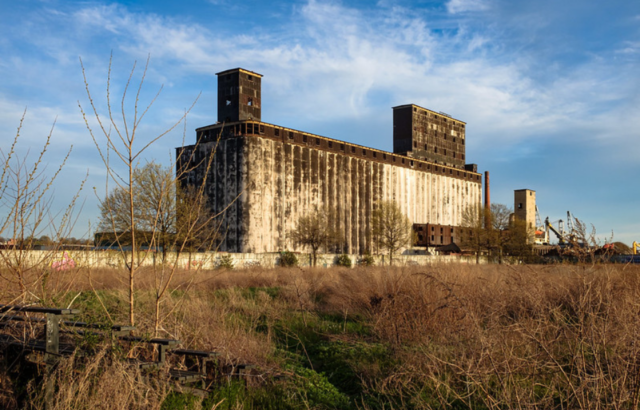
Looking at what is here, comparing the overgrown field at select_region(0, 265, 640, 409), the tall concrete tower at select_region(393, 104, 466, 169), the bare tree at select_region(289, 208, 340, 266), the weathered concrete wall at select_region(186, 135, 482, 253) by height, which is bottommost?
the overgrown field at select_region(0, 265, 640, 409)

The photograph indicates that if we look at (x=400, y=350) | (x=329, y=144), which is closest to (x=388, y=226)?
(x=329, y=144)

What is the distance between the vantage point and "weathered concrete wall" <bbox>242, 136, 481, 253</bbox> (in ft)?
153

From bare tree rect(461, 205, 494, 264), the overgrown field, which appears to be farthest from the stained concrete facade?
the overgrown field

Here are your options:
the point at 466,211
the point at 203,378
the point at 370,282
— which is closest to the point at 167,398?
the point at 203,378

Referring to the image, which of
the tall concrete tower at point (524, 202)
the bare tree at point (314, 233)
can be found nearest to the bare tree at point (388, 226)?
the bare tree at point (314, 233)

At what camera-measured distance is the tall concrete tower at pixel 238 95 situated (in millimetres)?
48969

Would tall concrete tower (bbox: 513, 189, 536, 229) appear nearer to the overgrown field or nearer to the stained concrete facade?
the stained concrete facade

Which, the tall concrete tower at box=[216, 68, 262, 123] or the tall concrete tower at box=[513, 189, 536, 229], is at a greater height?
the tall concrete tower at box=[216, 68, 262, 123]

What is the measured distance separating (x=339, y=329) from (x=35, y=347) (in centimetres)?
660

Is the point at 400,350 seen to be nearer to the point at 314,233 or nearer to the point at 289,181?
the point at 314,233

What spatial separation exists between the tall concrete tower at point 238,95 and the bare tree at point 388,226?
1583 cm

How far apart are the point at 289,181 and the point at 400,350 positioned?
41.3m

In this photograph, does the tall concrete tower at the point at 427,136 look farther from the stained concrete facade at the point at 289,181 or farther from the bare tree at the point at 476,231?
the bare tree at the point at 476,231

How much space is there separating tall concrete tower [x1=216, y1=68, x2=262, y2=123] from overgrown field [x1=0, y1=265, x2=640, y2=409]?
120ft
